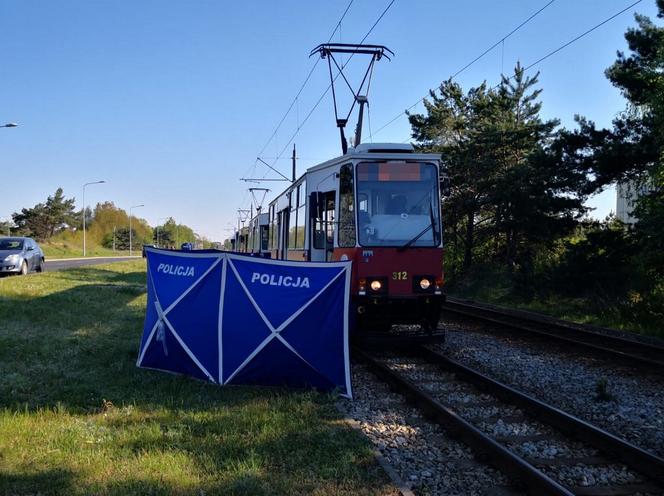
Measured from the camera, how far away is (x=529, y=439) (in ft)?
18.1

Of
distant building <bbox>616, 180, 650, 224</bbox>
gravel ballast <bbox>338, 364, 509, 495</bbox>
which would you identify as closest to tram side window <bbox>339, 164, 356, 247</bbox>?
gravel ballast <bbox>338, 364, 509, 495</bbox>

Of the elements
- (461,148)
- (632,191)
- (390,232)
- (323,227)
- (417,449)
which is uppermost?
(461,148)

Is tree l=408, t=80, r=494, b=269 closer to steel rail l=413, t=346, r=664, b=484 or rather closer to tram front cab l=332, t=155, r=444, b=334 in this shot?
tram front cab l=332, t=155, r=444, b=334

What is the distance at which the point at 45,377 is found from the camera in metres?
7.28

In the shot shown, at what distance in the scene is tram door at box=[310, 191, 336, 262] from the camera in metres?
10.0

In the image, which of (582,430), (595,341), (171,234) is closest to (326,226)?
(595,341)

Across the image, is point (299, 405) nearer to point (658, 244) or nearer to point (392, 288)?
point (392, 288)

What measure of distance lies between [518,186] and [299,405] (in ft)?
60.7

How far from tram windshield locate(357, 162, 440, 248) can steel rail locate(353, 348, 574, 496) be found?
101 inches

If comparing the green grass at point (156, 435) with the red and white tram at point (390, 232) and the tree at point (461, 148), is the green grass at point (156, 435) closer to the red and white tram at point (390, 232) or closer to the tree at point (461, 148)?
the red and white tram at point (390, 232)

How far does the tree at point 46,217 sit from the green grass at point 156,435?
8256cm

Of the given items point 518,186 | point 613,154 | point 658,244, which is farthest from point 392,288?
point 518,186

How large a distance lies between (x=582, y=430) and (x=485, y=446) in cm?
105

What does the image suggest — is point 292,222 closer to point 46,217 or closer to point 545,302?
point 545,302
